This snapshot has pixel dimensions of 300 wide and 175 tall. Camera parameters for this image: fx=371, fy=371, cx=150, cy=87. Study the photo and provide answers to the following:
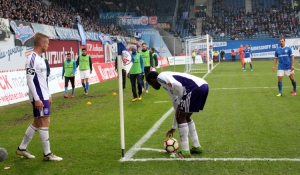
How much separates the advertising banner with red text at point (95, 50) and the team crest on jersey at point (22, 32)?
31.2 ft

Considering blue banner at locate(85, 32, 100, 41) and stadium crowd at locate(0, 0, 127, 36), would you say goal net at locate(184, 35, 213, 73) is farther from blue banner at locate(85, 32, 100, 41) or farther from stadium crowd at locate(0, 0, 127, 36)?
stadium crowd at locate(0, 0, 127, 36)

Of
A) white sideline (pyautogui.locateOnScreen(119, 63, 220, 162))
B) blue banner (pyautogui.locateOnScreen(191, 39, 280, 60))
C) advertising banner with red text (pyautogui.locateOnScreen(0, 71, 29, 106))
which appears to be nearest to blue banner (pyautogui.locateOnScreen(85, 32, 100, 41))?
advertising banner with red text (pyautogui.locateOnScreen(0, 71, 29, 106))

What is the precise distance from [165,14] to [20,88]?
4511cm

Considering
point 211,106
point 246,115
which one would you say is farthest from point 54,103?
point 246,115

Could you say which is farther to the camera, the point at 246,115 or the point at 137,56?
the point at 137,56

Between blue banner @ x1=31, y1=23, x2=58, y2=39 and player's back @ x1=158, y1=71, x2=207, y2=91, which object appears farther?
blue banner @ x1=31, y1=23, x2=58, y2=39

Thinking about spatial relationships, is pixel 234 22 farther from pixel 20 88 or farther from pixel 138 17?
pixel 20 88

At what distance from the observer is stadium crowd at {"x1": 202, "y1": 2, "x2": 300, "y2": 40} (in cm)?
5394

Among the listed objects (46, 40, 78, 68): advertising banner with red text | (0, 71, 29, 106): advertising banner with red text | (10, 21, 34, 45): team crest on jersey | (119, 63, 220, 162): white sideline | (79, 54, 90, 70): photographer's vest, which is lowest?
(119, 63, 220, 162): white sideline

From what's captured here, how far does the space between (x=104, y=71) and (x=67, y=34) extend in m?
5.27

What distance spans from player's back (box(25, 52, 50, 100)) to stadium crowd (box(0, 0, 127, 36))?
18.9m

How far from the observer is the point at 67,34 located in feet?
94.1

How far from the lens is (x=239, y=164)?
5.56 m

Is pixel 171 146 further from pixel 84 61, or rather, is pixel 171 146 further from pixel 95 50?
pixel 95 50
